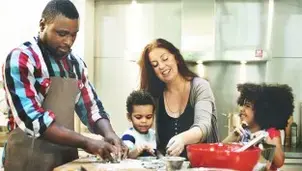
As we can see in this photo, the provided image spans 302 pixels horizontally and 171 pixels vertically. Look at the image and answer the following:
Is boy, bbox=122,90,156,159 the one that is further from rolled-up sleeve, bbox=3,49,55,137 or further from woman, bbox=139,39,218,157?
rolled-up sleeve, bbox=3,49,55,137

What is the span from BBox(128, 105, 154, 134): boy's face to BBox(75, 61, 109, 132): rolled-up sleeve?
0.48 meters

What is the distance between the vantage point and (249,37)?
2574 millimetres

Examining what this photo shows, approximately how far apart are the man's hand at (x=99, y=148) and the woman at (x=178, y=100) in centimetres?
72

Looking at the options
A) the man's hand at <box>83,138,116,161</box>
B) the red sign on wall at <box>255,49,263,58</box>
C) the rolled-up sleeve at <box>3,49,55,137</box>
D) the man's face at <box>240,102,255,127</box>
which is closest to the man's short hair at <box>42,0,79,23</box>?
the rolled-up sleeve at <box>3,49,55,137</box>

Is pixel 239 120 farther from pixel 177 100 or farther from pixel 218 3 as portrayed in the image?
pixel 218 3

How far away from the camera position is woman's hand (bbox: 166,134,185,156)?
190 centimetres

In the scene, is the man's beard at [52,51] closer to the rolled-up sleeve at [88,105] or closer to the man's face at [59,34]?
the man's face at [59,34]

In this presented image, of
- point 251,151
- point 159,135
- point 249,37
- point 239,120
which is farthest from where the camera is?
point 249,37

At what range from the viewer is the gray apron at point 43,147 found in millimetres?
1429

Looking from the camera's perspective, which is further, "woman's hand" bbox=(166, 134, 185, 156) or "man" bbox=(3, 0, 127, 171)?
"woman's hand" bbox=(166, 134, 185, 156)

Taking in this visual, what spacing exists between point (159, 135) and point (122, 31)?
79 cm

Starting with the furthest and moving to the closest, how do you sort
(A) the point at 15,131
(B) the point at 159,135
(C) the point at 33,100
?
(B) the point at 159,135 → (A) the point at 15,131 → (C) the point at 33,100

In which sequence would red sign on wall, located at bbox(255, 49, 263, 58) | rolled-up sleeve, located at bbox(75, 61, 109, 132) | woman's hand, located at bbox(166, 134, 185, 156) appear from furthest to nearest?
1. red sign on wall, located at bbox(255, 49, 263, 58)
2. woman's hand, located at bbox(166, 134, 185, 156)
3. rolled-up sleeve, located at bbox(75, 61, 109, 132)

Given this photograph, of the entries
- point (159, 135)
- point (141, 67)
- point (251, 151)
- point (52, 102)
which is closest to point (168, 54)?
point (141, 67)
